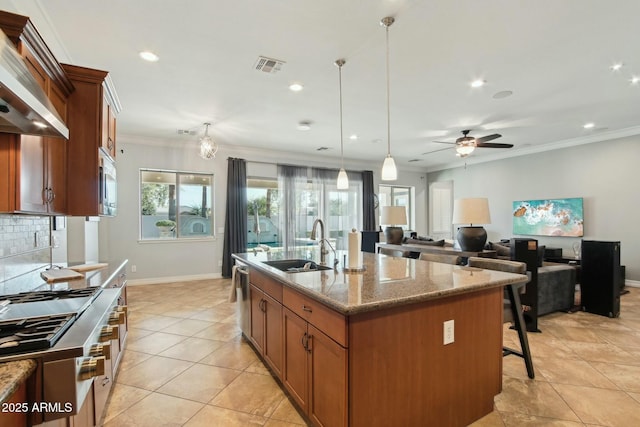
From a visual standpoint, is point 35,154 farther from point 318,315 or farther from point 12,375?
point 318,315

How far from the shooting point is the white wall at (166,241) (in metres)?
5.72

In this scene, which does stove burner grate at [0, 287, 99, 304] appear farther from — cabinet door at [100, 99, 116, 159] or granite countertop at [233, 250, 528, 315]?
cabinet door at [100, 99, 116, 159]

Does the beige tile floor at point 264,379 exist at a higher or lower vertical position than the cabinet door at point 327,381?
lower

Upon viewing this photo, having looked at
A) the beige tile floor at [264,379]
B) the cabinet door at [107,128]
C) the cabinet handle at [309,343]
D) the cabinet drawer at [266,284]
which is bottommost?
the beige tile floor at [264,379]

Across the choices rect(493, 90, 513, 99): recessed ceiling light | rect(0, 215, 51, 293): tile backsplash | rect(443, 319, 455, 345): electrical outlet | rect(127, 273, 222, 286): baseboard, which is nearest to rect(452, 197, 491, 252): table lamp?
rect(493, 90, 513, 99): recessed ceiling light

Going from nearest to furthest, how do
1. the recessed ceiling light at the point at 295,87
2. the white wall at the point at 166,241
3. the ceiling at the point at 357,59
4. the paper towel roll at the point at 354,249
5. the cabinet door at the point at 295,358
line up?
the cabinet door at the point at 295,358, the paper towel roll at the point at 354,249, the ceiling at the point at 357,59, the recessed ceiling light at the point at 295,87, the white wall at the point at 166,241

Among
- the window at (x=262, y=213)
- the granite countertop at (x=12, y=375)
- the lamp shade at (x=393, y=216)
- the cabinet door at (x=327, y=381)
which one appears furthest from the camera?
the window at (x=262, y=213)

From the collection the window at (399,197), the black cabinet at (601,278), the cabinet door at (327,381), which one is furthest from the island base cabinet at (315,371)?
the window at (399,197)

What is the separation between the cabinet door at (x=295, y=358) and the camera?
1.84 metres

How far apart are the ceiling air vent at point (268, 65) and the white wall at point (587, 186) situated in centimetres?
646

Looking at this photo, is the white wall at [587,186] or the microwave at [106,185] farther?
the white wall at [587,186]

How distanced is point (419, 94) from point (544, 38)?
144cm

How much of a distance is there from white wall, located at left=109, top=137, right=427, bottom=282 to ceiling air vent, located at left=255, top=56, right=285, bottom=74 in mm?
3549

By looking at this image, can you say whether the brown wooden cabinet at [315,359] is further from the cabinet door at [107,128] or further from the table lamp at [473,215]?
the table lamp at [473,215]
